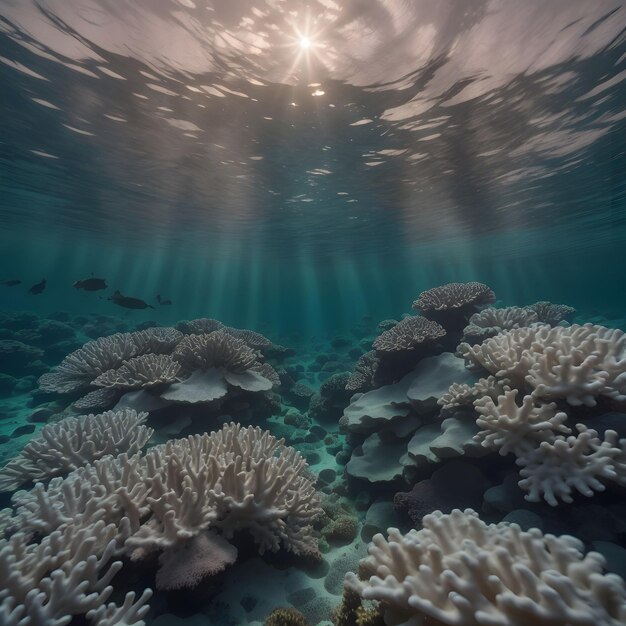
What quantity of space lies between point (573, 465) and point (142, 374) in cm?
778

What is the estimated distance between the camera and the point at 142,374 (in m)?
7.37

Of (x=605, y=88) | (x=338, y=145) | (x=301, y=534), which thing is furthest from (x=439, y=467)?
(x=605, y=88)

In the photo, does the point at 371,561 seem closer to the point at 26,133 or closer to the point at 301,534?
the point at 301,534

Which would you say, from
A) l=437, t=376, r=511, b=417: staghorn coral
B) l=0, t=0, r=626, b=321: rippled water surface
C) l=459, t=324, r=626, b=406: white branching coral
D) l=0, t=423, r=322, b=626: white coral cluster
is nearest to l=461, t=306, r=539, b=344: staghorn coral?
l=437, t=376, r=511, b=417: staghorn coral

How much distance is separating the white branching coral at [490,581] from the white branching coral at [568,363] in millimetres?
1824

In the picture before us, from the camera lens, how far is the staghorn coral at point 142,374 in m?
7.23

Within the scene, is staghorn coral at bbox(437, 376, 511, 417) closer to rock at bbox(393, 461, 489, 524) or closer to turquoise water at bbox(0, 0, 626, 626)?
turquoise water at bbox(0, 0, 626, 626)

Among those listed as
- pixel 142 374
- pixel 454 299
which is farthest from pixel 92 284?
pixel 454 299

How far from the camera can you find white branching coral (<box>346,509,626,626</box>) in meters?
1.88

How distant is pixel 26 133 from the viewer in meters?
13.3

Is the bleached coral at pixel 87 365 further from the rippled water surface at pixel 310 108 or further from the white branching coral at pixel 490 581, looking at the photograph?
the white branching coral at pixel 490 581

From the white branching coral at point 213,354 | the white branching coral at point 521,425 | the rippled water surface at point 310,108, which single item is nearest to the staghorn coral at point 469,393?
the white branching coral at point 521,425

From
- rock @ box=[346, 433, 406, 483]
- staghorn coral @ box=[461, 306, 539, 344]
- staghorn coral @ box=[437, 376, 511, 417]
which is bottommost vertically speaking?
rock @ box=[346, 433, 406, 483]

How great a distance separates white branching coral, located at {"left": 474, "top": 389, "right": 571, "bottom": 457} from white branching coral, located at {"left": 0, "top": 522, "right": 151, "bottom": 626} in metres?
3.90
